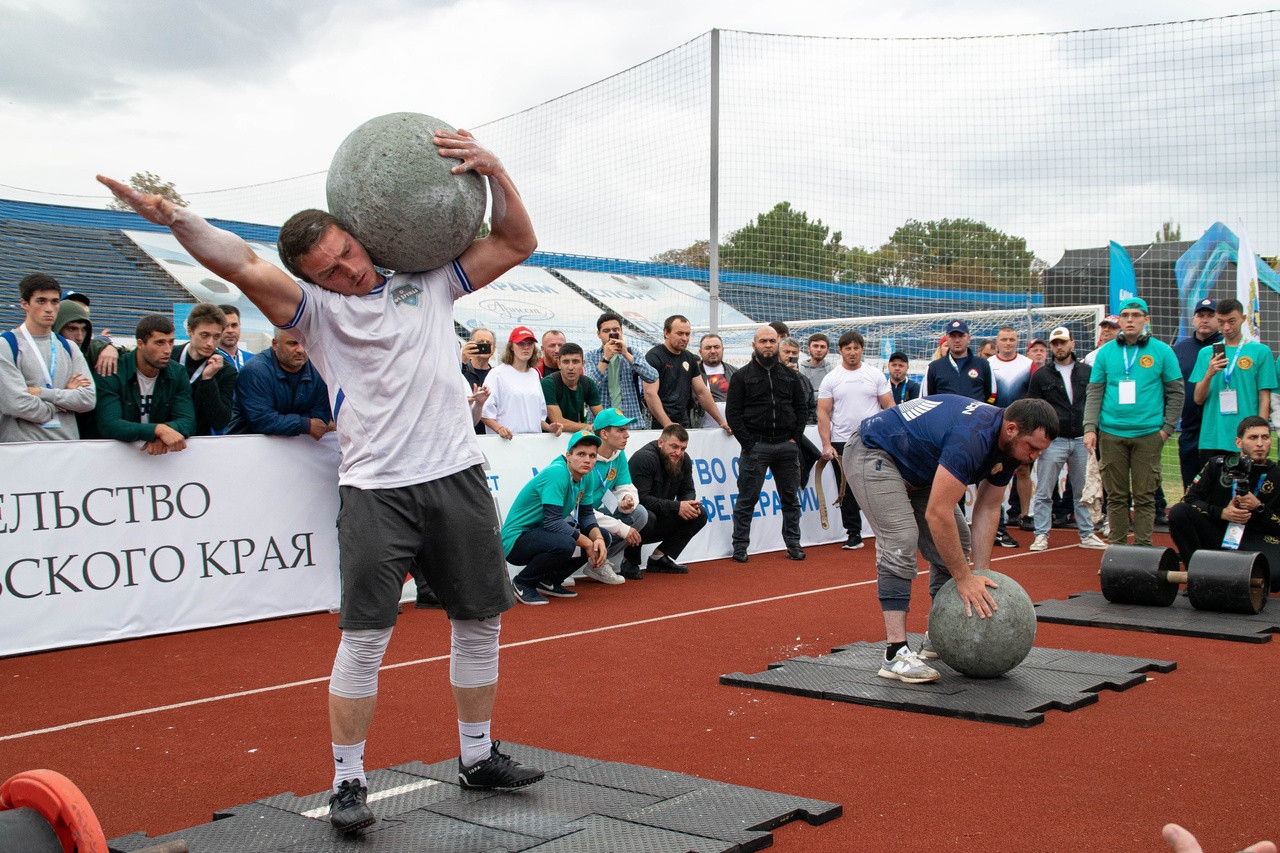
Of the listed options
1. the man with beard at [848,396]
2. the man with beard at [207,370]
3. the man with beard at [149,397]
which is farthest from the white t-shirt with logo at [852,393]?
the man with beard at [149,397]

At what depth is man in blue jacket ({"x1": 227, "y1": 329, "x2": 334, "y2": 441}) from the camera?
26.1 ft

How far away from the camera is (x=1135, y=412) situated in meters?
9.66

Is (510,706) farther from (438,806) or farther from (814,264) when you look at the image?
(814,264)

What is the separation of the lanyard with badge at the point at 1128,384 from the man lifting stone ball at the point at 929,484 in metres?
4.32

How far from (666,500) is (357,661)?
6371 mm

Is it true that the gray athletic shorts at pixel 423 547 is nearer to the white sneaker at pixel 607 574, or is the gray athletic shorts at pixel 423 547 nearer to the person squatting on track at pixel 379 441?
the person squatting on track at pixel 379 441

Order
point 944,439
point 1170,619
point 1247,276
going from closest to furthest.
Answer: point 944,439
point 1170,619
point 1247,276

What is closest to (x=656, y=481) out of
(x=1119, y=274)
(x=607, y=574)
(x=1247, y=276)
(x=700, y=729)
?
(x=607, y=574)

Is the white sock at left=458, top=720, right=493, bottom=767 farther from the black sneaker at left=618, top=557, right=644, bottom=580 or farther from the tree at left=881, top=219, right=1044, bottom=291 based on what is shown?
the tree at left=881, top=219, right=1044, bottom=291

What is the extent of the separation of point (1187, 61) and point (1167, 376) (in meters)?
8.99

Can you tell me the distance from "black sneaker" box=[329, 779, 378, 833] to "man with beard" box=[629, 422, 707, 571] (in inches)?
243

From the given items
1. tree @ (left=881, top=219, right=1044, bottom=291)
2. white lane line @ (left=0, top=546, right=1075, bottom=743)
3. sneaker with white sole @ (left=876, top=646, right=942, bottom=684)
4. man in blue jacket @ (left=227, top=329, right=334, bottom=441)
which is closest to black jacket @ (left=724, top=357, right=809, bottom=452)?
white lane line @ (left=0, top=546, right=1075, bottom=743)

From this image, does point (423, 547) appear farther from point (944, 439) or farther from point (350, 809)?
point (944, 439)

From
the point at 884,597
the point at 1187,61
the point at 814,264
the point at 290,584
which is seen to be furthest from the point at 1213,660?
the point at 814,264
